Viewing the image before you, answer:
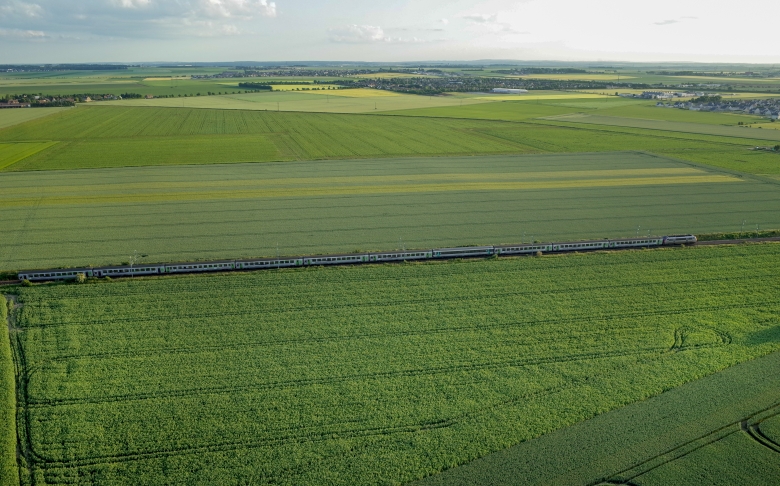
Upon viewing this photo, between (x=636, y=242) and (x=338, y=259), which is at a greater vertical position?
(x=636, y=242)

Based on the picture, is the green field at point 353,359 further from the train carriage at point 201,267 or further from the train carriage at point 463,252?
the train carriage at point 463,252

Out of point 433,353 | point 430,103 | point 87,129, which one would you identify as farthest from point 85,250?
point 430,103

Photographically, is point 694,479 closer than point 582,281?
Yes

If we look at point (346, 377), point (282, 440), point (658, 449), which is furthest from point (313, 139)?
point (658, 449)

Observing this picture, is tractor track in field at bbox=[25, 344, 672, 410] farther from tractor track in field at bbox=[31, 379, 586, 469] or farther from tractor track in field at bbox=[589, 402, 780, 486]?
tractor track in field at bbox=[589, 402, 780, 486]

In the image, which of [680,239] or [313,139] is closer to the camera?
[680,239]

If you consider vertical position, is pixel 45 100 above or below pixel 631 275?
above

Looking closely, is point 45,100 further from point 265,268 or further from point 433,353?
point 433,353

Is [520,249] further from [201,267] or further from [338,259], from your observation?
[201,267]
